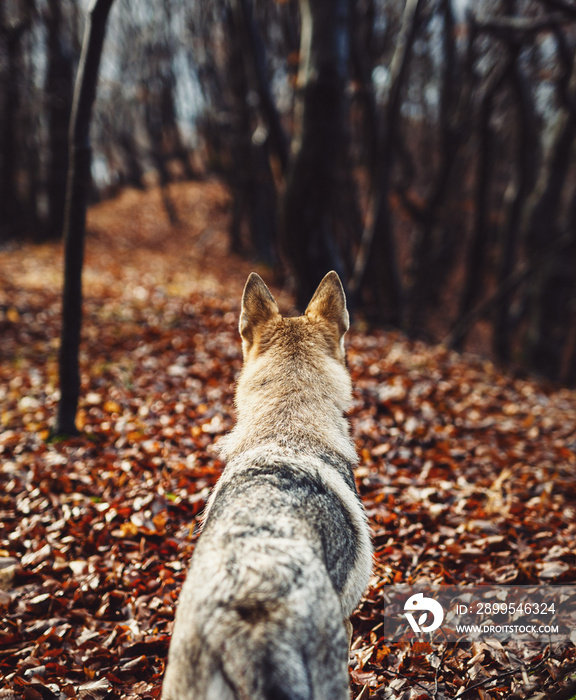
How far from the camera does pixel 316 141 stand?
7535 mm

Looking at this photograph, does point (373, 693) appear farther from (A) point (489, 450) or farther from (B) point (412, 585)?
(A) point (489, 450)

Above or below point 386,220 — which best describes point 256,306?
below

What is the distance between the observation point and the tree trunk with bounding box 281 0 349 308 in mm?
7258

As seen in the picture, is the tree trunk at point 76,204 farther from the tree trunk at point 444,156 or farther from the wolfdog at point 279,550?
the tree trunk at point 444,156

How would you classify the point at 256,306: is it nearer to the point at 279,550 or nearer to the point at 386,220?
the point at 279,550

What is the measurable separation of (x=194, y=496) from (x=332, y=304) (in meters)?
2.65

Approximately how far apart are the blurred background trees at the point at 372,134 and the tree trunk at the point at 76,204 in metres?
3.84

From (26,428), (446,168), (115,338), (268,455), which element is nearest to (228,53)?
(446,168)

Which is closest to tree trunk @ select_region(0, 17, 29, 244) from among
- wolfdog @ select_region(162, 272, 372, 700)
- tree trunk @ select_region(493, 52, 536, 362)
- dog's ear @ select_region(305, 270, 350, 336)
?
tree trunk @ select_region(493, 52, 536, 362)

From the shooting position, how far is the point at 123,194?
37.2m

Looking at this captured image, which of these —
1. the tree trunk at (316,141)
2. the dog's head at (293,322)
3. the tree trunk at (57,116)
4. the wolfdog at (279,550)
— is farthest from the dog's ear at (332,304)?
the tree trunk at (57,116)
